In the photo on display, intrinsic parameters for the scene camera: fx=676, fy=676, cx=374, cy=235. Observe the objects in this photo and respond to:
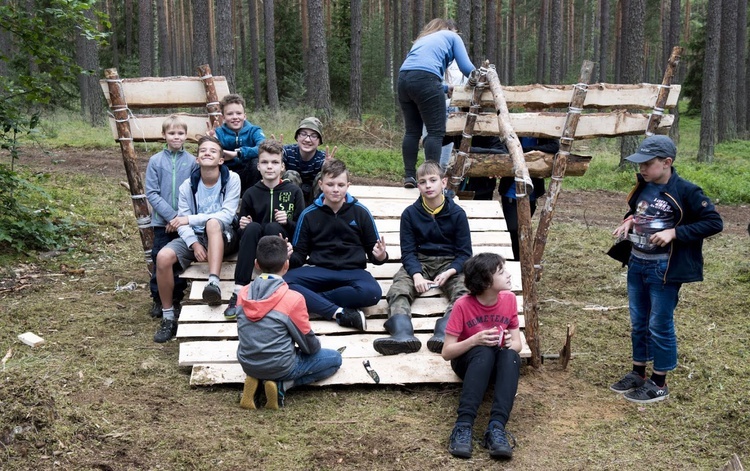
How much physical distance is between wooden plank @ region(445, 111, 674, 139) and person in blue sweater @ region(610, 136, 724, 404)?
2091 mm

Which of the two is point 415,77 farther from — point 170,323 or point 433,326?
point 170,323

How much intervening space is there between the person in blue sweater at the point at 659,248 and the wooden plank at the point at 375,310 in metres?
1.04

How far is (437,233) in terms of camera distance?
217 inches

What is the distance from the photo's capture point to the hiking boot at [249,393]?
170 inches

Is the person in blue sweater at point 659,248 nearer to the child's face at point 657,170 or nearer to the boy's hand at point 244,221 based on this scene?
the child's face at point 657,170

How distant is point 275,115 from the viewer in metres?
20.1

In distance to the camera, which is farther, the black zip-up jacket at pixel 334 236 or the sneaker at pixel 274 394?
the black zip-up jacket at pixel 334 236

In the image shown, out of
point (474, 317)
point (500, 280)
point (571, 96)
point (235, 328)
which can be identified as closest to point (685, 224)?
point (500, 280)

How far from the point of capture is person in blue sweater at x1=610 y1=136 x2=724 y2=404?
14.1 ft

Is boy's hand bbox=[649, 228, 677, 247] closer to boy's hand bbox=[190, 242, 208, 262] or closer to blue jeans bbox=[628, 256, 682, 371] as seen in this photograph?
blue jeans bbox=[628, 256, 682, 371]

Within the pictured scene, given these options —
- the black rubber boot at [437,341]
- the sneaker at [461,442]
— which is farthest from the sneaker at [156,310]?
the sneaker at [461,442]

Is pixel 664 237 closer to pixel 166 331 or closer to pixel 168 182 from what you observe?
pixel 166 331

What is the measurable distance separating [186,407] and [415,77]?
12.3 feet

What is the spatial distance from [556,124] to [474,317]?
2989 millimetres
